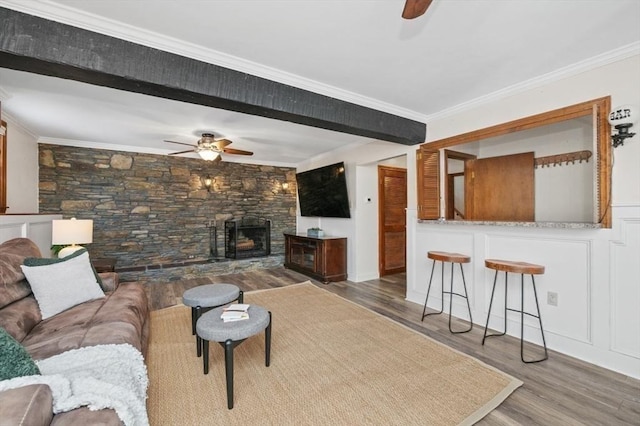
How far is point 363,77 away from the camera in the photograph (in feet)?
8.31

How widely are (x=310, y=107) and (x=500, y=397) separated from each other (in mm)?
2672

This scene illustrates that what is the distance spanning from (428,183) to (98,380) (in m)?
3.52

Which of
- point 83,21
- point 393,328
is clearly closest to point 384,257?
point 393,328

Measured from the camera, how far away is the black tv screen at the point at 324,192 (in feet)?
16.6

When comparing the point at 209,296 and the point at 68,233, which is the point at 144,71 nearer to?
the point at 209,296

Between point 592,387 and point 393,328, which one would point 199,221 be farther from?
point 592,387

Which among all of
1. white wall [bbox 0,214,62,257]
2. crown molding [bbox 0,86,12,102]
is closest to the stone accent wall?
white wall [bbox 0,214,62,257]

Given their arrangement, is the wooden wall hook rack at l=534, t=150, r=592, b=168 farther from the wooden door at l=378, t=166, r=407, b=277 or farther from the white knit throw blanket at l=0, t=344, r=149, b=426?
the white knit throw blanket at l=0, t=344, r=149, b=426

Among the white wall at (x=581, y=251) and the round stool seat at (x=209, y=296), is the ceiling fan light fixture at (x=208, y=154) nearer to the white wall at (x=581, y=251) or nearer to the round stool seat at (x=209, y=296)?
the round stool seat at (x=209, y=296)

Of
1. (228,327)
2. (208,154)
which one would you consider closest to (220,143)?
(208,154)

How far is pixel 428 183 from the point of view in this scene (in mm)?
3584

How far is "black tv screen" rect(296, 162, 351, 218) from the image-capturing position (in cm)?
507

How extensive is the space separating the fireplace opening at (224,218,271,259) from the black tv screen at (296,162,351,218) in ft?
3.23

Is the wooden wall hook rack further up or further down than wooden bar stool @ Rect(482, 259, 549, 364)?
further up
